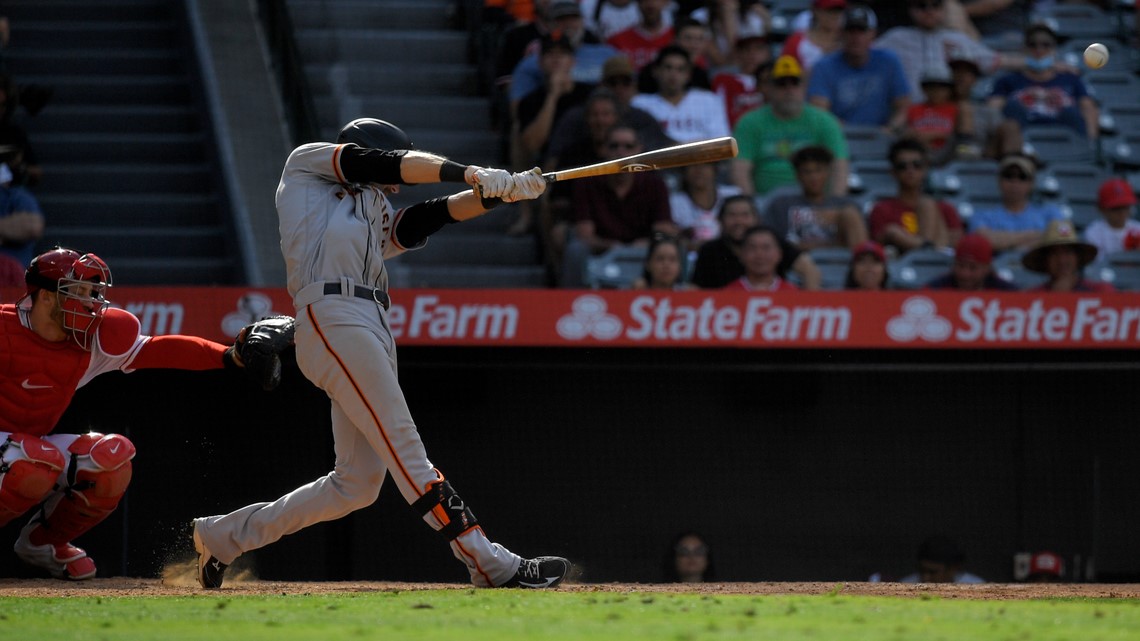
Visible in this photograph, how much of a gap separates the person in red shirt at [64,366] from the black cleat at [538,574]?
1.37 m

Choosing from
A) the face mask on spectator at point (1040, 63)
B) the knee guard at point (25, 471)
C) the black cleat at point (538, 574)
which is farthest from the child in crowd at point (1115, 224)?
the knee guard at point (25, 471)

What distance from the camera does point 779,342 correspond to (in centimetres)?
743

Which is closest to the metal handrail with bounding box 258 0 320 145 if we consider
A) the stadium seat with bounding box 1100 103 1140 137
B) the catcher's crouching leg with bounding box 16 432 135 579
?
the catcher's crouching leg with bounding box 16 432 135 579

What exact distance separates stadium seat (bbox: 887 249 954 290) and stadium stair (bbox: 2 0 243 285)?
12.1 ft

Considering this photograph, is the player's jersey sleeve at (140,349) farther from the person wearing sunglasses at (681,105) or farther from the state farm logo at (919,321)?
the person wearing sunglasses at (681,105)

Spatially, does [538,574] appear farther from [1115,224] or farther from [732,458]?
[1115,224]

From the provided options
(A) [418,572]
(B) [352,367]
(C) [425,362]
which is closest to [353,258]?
(B) [352,367]

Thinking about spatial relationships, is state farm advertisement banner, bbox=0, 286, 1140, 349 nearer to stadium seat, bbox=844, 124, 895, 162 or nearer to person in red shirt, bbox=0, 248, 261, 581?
person in red shirt, bbox=0, 248, 261, 581

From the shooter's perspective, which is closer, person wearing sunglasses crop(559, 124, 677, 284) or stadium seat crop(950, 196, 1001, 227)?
person wearing sunglasses crop(559, 124, 677, 284)

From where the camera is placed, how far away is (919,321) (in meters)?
7.52

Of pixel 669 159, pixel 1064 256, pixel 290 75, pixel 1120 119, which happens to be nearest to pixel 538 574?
pixel 669 159

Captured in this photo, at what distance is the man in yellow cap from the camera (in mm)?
9375

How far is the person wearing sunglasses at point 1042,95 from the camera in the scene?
1064cm

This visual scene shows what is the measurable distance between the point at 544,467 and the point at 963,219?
133 inches
